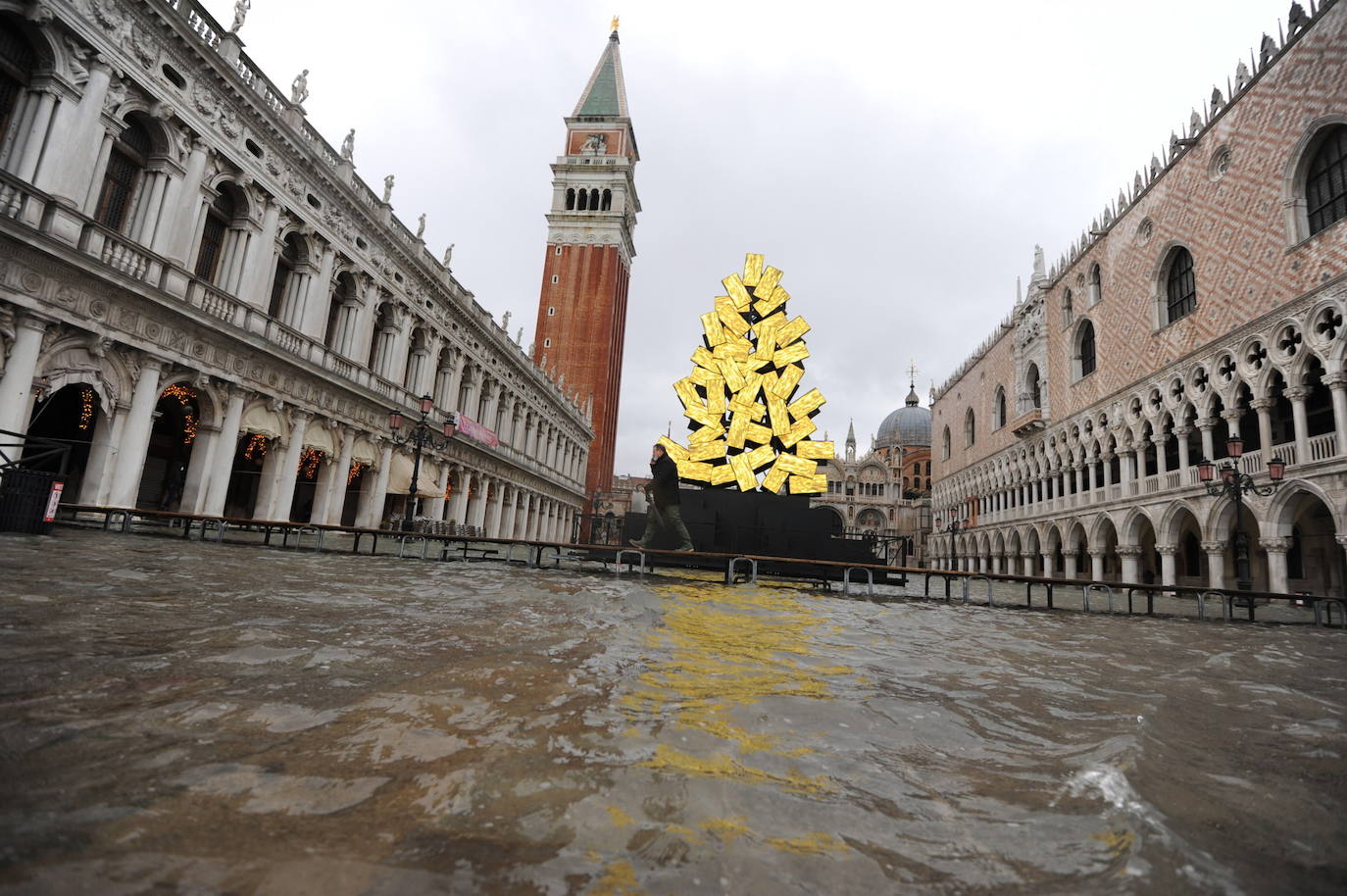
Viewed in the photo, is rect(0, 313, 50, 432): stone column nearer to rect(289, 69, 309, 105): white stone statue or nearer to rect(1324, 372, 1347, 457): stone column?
rect(289, 69, 309, 105): white stone statue

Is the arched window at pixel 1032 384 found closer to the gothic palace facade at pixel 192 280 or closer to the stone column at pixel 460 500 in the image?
the stone column at pixel 460 500

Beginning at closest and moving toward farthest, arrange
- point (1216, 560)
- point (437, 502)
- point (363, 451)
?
point (363, 451), point (1216, 560), point (437, 502)

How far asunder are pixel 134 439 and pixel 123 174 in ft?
20.4

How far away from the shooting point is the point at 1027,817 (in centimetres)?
195

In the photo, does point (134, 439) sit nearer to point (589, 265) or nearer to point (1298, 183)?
point (1298, 183)

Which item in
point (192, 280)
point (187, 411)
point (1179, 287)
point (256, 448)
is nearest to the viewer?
point (192, 280)

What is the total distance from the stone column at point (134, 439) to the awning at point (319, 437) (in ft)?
18.1

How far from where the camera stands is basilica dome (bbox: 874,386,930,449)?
3492 inches

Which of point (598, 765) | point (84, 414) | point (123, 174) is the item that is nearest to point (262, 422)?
point (84, 414)

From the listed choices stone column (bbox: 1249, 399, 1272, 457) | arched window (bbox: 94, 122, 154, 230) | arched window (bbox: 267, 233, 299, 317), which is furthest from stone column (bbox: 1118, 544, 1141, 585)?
arched window (bbox: 94, 122, 154, 230)

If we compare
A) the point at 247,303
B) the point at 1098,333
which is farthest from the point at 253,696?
the point at 1098,333

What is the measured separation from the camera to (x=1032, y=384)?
42.6 metres

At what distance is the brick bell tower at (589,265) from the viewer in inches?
2277

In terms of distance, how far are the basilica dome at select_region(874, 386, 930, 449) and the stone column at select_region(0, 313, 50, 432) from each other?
87052 mm
